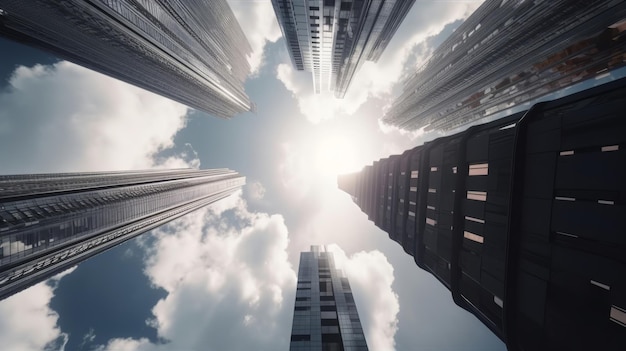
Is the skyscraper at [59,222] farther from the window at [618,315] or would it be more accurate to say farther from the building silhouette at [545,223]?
the window at [618,315]

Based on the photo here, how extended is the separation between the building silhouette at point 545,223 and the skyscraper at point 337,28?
222 ft

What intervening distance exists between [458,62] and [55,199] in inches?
5464

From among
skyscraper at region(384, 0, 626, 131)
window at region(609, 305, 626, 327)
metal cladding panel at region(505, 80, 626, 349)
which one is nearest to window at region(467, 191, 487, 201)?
metal cladding panel at region(505, 80, 626, 349)

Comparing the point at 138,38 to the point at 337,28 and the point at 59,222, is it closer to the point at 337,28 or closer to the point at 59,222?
the point at 59,222

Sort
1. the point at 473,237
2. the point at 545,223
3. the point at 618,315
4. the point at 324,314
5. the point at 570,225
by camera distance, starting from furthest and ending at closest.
A: the point at 324,314 < the point at 473,237 < the point at 545,223 < the point at 570,225 < the point at 618,315

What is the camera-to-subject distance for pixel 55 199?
79250 mm

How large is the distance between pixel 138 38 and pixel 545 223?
417ft

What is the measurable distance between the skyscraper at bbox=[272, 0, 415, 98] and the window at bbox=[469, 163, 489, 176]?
66697 millimetres

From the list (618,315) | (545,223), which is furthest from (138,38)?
(618,315)

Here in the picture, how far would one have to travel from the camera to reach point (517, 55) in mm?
66125

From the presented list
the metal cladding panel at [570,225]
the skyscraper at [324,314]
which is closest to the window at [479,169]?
the metal cladding panel at [570,225]

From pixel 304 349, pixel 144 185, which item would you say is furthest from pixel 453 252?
pixel 144 185

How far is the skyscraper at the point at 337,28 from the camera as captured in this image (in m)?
72.6

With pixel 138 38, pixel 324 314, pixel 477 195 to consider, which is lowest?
pixel 324 314
